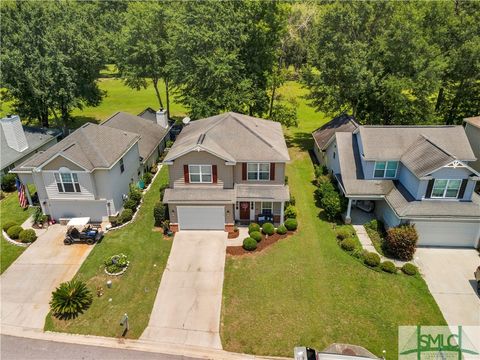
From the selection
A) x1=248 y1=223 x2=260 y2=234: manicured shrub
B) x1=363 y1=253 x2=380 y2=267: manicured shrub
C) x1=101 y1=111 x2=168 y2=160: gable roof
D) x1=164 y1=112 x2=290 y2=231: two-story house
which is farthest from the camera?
x1=101 y1=111 x2=168 y2=160: gable roof

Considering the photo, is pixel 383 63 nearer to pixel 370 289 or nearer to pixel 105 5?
pixel 370 289

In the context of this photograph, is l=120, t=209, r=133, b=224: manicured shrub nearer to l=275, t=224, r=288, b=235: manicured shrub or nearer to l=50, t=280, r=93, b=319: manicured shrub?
l=50, t=280, r=93, b=319: manicured shrub

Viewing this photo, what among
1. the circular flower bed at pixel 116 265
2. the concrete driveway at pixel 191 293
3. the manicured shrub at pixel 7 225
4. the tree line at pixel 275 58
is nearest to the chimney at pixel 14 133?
the tree line at pixel 275 58

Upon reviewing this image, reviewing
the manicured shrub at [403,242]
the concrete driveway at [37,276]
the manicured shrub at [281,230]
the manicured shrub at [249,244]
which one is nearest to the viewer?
the concrete driveway at [37,276]

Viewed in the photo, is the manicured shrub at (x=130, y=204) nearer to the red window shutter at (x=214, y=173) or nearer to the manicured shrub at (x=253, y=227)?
the red window shutter at (x=214, y=173)

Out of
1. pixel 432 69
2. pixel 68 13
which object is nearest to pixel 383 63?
pixel 432 69

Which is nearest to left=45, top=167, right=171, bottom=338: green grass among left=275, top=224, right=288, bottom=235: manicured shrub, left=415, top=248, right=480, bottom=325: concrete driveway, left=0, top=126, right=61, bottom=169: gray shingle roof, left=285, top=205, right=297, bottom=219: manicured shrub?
left=275, top=224, right=288, bottom=235: manicured shrub
